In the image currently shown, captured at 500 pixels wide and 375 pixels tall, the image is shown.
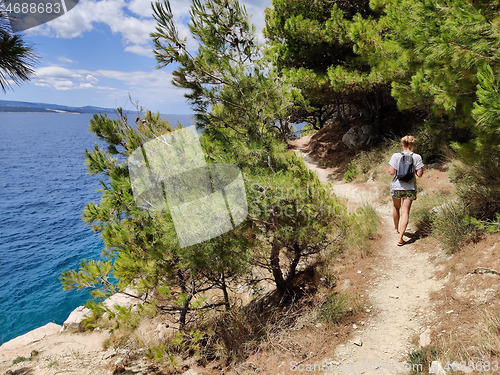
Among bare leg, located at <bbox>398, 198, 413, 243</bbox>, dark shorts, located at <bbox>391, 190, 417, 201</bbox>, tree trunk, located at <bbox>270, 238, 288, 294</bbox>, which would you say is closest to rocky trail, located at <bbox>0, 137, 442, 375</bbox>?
bare leg, located at <bbox>398, 198, 413, 243</bbox>

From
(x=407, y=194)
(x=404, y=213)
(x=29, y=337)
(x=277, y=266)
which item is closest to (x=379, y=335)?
(x=277, y=266)

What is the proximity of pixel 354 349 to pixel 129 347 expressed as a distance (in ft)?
16.3

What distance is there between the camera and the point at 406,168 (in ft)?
17.2

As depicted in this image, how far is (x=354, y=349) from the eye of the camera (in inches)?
138

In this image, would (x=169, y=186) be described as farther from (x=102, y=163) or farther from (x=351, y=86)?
(x=351, y=86)

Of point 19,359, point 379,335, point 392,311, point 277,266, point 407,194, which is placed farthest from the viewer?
point 19,359

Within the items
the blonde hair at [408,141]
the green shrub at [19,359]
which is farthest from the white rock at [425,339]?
the green shrub at [19,359]

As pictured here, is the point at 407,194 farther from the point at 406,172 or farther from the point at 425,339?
the point at 425,339

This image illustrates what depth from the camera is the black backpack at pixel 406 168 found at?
5.22m

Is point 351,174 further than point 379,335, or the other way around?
point 351,174

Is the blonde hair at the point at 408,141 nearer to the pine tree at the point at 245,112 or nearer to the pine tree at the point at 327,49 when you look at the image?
the pine tree at the point at 245,112

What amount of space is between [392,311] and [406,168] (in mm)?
2697

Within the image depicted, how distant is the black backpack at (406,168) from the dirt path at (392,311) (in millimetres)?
1484

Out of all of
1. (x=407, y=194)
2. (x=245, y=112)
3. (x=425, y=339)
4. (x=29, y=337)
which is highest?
(x=245, y=112)
